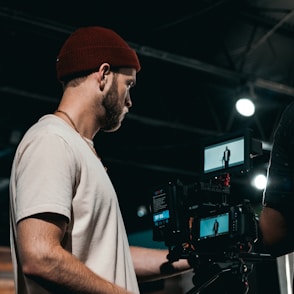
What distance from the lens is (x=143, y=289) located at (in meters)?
3.23

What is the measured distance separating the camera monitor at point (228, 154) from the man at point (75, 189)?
532 mm

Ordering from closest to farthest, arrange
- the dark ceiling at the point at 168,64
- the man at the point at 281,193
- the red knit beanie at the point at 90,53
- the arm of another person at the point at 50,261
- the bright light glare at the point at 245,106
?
the arm of another person at the point at 50,261 < the man at the point at 281,193 < the red knit beanie at the point at 90,53 < the dark ceiling at the point at 168,64 < the bright light glare at the point at 245,106

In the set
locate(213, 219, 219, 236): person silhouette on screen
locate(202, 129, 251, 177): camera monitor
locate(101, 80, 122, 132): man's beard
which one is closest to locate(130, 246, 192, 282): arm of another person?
locate(213, 219, 219, 236): person silhouette on screen

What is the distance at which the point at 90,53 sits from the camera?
1670 mm

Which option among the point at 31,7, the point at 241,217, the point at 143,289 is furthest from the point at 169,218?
the point at 31,7

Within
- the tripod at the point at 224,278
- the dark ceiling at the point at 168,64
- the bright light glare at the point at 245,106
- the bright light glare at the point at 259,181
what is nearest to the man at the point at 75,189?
the tripod at the point at 224,278

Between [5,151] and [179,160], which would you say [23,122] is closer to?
[5,151]

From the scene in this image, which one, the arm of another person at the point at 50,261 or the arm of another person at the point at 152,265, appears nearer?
the arm of another person at the point at 50,261

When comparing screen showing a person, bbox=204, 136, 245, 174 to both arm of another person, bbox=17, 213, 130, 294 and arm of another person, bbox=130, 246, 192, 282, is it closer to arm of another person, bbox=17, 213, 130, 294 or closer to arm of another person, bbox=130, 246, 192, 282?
arm of another person, bbox=130, 246, 192, 282

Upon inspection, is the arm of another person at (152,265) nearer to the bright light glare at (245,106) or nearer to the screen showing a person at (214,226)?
the screen showing a person at (214,226)

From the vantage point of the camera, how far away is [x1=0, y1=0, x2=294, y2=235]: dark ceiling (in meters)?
5.71

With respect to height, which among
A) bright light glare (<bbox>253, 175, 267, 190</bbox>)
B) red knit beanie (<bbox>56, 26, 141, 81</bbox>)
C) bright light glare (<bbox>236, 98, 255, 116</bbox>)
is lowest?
red knit beanie (<bbox>56, 26, 141, 81</bbox>)

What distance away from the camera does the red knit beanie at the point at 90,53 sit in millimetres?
1662

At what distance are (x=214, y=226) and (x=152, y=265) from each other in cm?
27
